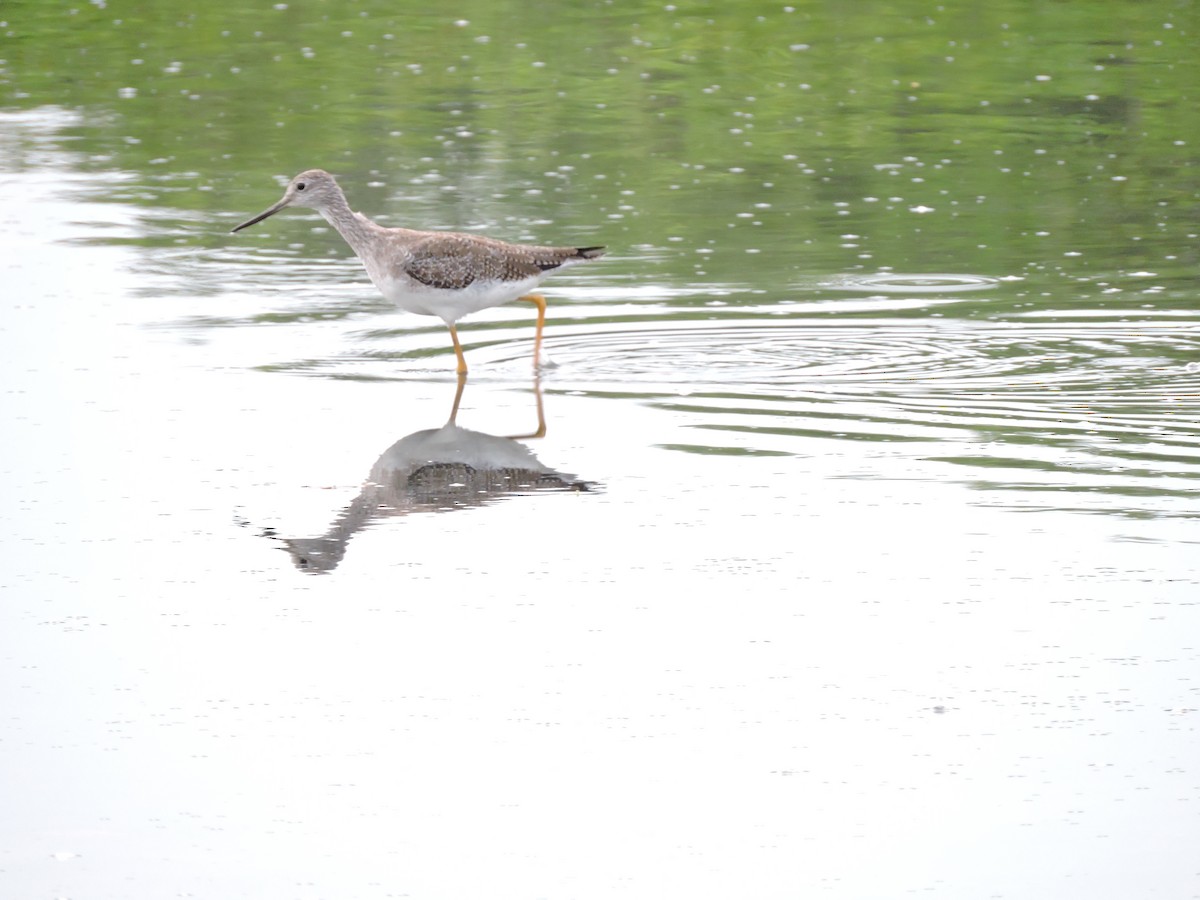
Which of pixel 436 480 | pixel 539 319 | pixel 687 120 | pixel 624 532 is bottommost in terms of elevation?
pixel 687 120

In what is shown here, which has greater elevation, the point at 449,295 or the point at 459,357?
the point at 449,295

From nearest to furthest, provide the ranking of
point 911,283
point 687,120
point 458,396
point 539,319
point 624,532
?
point 624,532
point 458,396
point 539,319
point 911,283
point 687,120

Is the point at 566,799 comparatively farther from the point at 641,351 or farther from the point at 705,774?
the point at 641,351

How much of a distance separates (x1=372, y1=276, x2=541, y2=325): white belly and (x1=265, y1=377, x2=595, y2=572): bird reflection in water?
1.51 metres

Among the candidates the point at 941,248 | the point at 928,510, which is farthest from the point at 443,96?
the point at 928,510

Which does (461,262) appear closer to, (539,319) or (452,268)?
(452,268)

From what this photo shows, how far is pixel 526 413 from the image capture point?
446 inches

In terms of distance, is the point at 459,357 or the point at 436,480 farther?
the point at 459,357

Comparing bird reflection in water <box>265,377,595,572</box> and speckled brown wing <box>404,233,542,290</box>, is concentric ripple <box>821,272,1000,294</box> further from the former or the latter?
bird reflection in water <box>265,377,595,572</box>

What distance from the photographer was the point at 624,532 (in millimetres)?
9141

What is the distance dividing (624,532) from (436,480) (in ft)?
4.00

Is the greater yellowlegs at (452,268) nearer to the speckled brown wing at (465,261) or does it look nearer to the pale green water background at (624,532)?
the speckled brown wing at (465,261)

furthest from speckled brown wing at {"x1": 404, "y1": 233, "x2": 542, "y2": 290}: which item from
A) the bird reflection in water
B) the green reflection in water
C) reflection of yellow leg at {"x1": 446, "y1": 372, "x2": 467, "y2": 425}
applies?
the green reflection in water

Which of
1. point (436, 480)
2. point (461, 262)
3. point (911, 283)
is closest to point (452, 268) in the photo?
point (461, 262)
